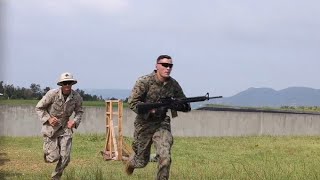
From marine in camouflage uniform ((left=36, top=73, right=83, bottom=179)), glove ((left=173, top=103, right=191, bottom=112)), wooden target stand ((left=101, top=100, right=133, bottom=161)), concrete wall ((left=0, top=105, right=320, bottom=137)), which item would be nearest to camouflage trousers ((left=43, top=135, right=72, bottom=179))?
marine in camouflage uniform ((left=36, top=73, right=83, bottom=179))

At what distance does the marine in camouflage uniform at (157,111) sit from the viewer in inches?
324

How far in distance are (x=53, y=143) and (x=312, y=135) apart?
23.4 meters

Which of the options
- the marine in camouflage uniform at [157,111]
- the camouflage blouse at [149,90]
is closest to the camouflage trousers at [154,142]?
the marine in camouflage uniform at [157,111]

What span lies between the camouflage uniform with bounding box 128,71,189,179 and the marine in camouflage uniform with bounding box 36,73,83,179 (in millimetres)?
1156

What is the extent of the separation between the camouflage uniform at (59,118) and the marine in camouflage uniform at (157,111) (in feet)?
3.91

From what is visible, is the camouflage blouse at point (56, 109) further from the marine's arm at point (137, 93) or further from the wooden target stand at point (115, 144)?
the wooden target stand at point (115, 144)

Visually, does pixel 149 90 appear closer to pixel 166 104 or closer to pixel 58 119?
pixel 166 104

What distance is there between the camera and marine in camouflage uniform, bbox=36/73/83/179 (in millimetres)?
9117

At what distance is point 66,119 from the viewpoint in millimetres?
9336

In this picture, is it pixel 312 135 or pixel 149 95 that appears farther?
pixel 312 135

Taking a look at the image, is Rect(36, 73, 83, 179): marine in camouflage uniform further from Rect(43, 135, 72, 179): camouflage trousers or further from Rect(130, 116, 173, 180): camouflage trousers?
Rect(130, 116, 173, 180): camouflage trousers

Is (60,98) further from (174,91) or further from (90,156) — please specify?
(90,156)

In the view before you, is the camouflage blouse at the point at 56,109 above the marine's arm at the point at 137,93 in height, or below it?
below

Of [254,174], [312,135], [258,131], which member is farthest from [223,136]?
[254,174]
